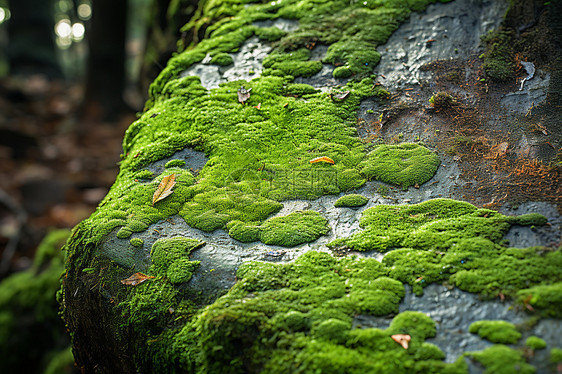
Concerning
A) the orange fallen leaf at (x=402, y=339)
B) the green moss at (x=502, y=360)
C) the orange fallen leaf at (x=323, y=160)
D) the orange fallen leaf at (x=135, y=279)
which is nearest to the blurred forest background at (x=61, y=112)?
the orange fallen leaf at (x=323, y=160)

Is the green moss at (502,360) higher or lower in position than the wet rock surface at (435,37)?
lower

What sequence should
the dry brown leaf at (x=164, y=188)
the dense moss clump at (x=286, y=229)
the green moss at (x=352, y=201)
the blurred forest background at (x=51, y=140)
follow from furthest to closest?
the blurred forest background at (x=51, y=140)
the dry brown leaf at (x=164, y=188)
the green moss at (x=352, y=201)
the dense moss clump at (x=286, y=229)

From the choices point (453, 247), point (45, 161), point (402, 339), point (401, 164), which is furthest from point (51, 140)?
point (402, 339)

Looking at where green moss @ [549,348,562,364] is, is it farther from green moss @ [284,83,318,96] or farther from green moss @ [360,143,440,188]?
green moss @ [284,83,318,96]

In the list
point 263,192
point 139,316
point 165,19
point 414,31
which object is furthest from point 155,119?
point 165,19

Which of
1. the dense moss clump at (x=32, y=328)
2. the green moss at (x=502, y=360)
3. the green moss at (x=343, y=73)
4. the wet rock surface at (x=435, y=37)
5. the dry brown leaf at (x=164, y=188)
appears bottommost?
the dense moss clump at (x=32, y=328)

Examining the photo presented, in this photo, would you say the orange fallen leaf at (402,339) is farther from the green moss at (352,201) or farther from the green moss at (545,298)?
the green moss at (352,201)
